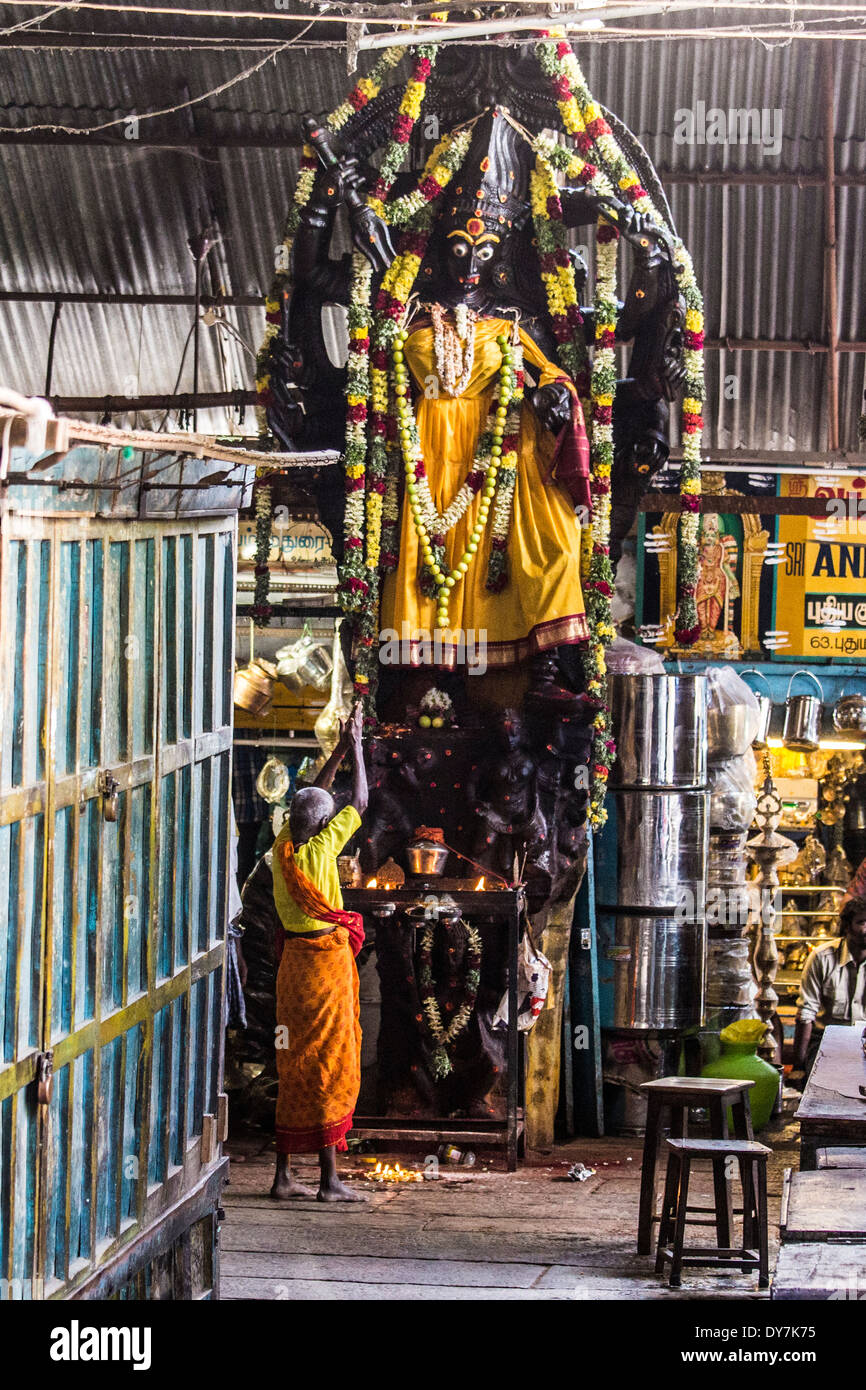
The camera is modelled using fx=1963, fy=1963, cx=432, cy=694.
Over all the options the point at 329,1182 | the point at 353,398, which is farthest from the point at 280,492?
the point at 329,1182

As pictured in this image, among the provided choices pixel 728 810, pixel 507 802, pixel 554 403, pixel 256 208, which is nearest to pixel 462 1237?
pixel 507 802

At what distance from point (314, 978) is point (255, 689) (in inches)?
158

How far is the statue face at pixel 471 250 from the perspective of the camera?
1027cm

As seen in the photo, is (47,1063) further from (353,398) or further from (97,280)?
(97,280)

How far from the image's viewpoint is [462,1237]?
29.2ft

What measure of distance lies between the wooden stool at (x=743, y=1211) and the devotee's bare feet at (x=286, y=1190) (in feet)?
6.11

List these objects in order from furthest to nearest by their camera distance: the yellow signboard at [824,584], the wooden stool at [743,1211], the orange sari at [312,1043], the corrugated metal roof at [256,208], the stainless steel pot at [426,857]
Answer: the yellow signboard at [824,584] < the corrugated metal roof at [256,208] < the stainless steel pot at [426,857] < the orange sari at [312,1043] < the wooden stool at [743,1211]

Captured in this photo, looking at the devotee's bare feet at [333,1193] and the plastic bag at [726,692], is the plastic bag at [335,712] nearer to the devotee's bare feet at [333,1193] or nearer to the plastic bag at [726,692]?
the plastic bag at [726,692]

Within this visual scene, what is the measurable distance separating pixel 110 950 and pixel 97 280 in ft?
28.3

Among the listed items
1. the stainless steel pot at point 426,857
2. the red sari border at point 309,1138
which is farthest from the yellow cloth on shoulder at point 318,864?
the stainless steel pot at point 426,857

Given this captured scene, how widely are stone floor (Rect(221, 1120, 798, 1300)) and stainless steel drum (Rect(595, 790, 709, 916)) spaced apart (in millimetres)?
1496

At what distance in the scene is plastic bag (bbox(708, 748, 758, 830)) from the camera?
38.8 feet

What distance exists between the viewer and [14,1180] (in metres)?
5.37

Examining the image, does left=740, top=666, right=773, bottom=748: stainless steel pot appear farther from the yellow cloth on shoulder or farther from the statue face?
the yellow cloth on shoulder
